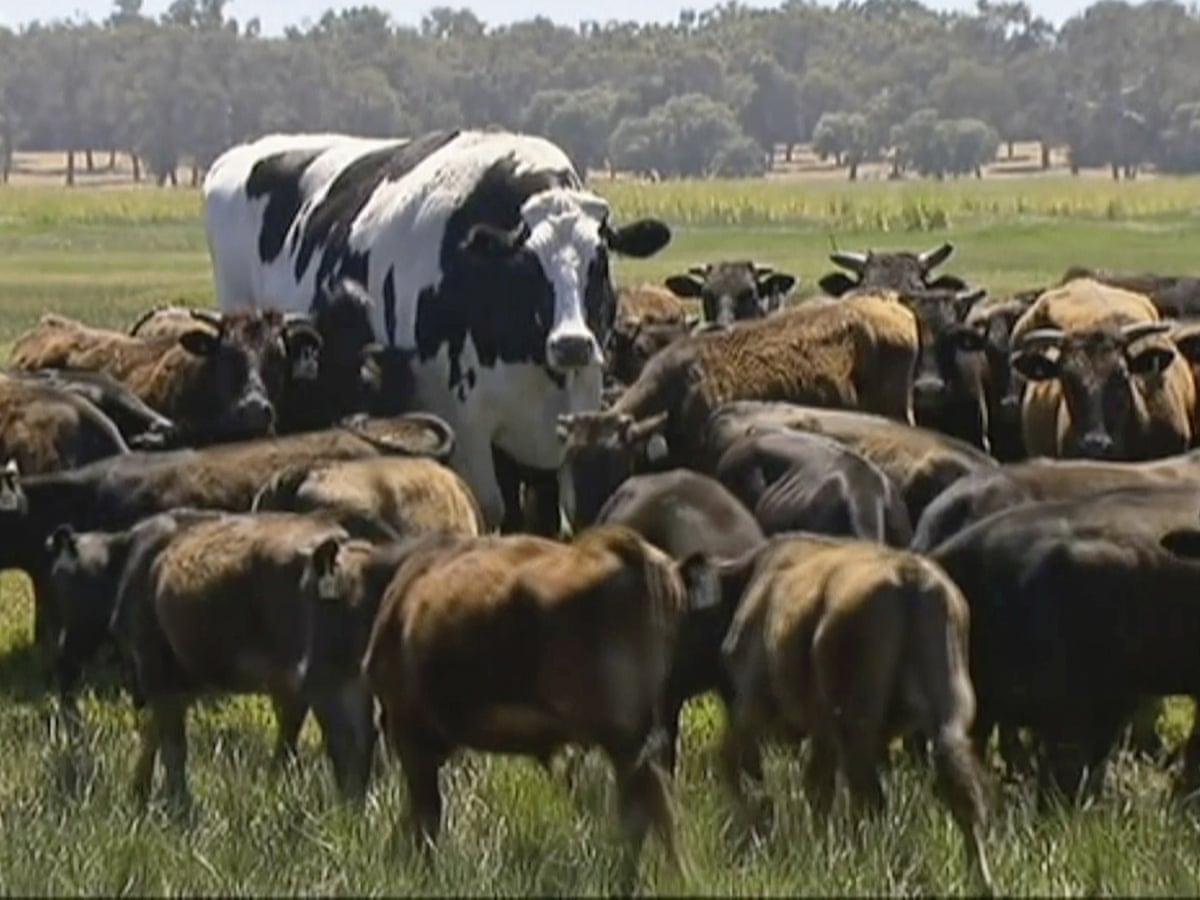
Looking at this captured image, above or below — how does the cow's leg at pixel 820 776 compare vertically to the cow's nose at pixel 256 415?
below

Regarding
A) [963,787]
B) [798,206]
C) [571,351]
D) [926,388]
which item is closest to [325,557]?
[963,787]

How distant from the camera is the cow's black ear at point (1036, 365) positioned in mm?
15148

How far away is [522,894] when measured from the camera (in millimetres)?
8078

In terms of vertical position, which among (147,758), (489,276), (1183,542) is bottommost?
(147,758)

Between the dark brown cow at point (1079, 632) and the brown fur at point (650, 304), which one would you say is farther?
the brown fur at point (650, 304)

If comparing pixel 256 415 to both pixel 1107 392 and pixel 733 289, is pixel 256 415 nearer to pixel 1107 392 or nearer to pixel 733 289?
pixel 1107 392

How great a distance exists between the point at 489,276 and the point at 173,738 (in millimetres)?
5911

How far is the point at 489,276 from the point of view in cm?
1608

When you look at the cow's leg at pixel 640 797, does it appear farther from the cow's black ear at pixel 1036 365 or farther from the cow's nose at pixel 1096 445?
the cow's black ear at pixel 1036 365

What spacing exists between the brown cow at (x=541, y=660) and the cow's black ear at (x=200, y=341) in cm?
684

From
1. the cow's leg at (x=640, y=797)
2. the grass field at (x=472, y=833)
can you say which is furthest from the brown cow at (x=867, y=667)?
the cow's leg at (x=640, y=797)

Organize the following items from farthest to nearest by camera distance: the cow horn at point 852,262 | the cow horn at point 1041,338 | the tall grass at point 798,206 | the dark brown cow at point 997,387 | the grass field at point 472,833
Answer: the tall grass at point 798,206
the cow horn at point 852,262
the dark brown cow at point 997,387
the cow horn at point 1041,338
the grass field at point 472,833

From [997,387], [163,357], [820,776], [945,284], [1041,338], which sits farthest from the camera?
[945,284]

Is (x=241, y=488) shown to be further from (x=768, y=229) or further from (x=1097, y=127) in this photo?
(x=1097, y=127)
